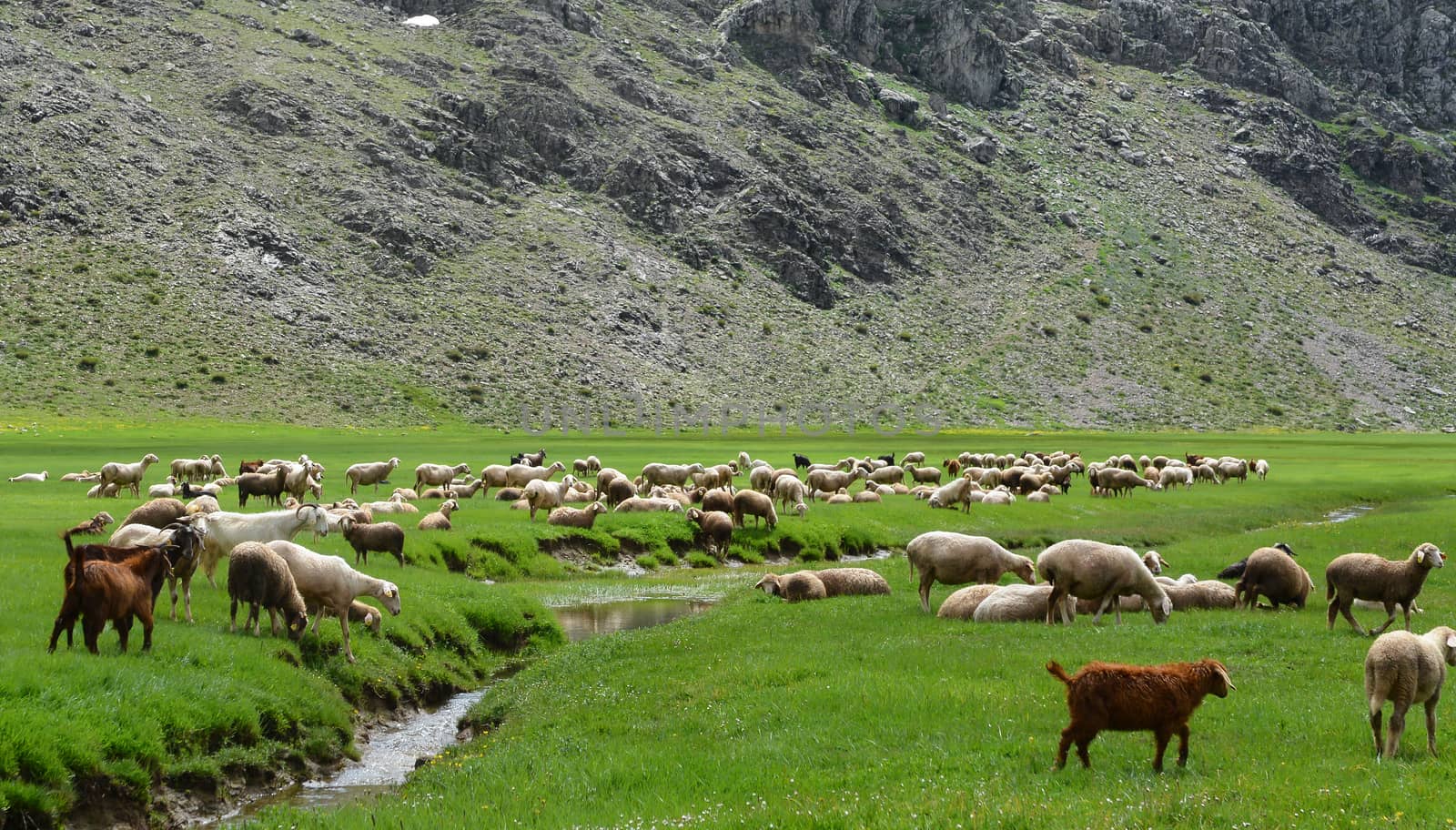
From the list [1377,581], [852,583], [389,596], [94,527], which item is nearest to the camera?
[1377,581]

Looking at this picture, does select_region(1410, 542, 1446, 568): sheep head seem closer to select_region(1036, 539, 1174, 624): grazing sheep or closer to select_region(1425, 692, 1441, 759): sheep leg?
select_region(1036, 539, 1174, 624): grazing sheep

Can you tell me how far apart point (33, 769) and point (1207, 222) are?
189 metres

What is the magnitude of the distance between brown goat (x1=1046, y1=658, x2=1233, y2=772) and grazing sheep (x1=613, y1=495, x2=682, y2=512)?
105 ft

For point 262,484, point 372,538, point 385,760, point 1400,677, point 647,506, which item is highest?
point 1400,677

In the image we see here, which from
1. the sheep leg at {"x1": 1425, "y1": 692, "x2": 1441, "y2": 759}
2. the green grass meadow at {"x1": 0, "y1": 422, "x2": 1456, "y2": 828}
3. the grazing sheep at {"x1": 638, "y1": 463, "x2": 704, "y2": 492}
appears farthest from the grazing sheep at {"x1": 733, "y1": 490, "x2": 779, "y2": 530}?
the sheep leg at {"x1": 1425, "y1": 692, "x2": 1441, "y2": 759}

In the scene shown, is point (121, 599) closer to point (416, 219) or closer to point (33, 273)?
point (33, 273)

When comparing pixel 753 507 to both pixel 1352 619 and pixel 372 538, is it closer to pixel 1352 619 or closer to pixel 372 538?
pixel 372 538

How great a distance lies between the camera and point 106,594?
14.4m

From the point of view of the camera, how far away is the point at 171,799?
1331cm

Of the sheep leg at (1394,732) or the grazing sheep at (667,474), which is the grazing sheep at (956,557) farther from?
the grazing sheep at (667,474)

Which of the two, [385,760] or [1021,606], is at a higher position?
[1021,606]

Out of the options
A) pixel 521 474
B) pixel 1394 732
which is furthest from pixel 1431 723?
pixel 521 474

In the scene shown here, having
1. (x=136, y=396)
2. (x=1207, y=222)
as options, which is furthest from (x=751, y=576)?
(x=1207, y=222)

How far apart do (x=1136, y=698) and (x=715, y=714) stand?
6.34 meters
